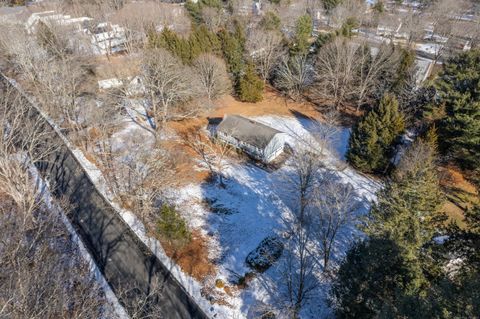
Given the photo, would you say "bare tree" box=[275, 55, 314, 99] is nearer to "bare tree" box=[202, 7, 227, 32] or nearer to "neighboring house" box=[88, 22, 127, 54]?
"bare tree" box=[202, 7, 227, 32]

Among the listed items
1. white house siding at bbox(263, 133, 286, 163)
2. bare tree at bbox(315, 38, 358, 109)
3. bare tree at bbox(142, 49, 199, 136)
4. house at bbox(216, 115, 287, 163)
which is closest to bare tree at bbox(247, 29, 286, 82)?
bare tree at bbox(315, 38, 358, 109)

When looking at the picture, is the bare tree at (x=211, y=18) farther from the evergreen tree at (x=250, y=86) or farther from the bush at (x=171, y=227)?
the bush at (x=171, y=227)

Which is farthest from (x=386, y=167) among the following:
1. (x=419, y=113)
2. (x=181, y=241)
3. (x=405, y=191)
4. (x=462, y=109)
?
(x=181, y=241)

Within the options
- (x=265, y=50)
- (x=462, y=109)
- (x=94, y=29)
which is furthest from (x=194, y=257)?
(x=94, y=29)

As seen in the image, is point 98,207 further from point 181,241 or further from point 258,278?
point 258,278

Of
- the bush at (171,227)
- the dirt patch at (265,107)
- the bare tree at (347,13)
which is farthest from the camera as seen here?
the bare tree at (347,13)

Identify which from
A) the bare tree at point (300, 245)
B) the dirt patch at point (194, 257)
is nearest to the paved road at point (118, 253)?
the dirt patch at point (194, 257)

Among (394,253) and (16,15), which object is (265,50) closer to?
(394,253)
